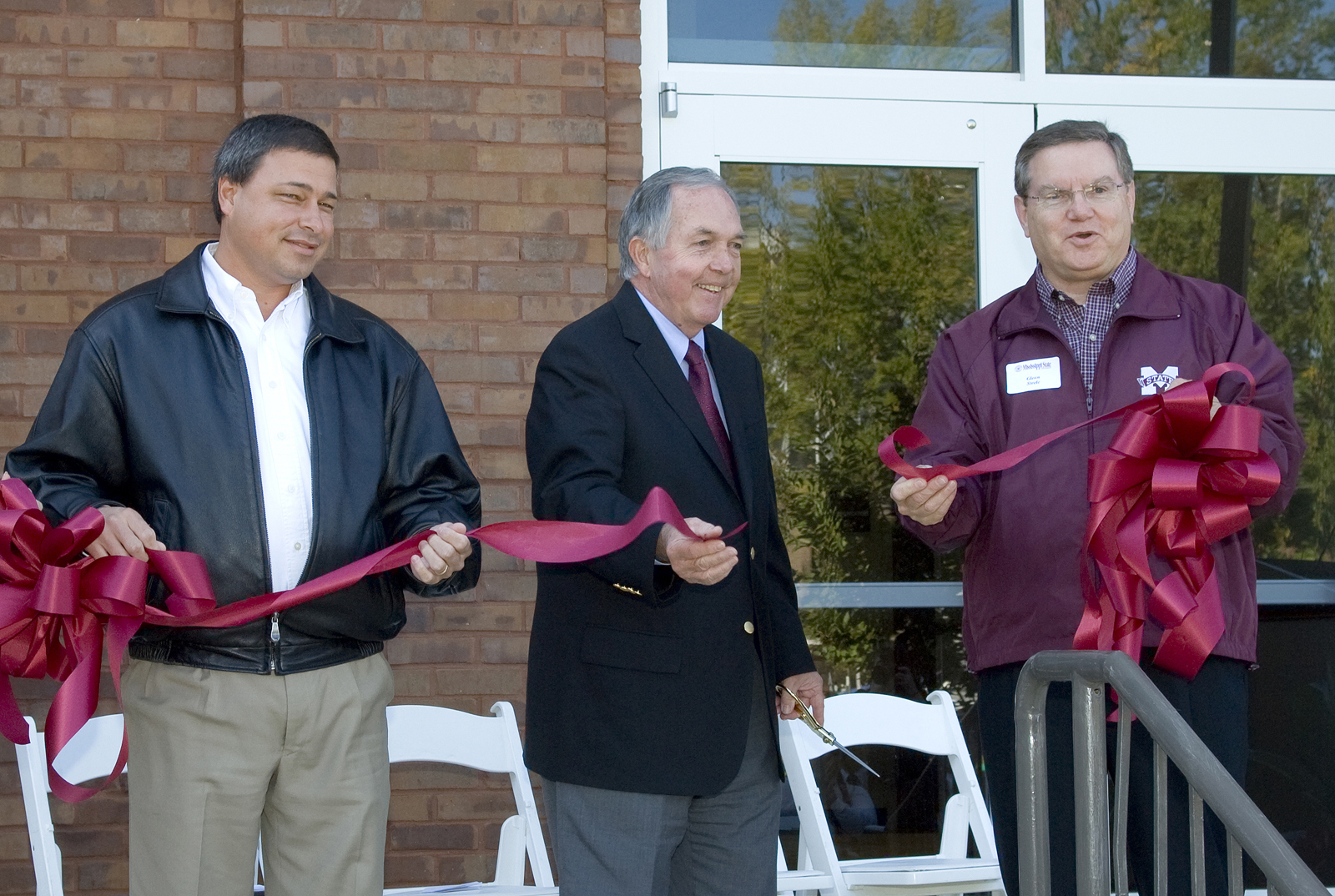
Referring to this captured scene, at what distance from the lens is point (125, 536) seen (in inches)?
94.9

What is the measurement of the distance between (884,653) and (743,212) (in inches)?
63.1

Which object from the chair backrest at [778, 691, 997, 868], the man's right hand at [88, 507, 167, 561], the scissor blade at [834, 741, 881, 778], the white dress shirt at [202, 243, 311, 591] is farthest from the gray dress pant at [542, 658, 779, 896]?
the chair backrest at [778, 691, 997, 868]

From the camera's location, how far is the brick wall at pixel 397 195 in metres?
4.33

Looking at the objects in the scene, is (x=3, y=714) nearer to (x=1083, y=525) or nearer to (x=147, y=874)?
(x=147, y=874)

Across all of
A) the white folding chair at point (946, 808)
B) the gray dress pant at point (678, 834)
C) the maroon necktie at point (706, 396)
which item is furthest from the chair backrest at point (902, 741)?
the maroon necktie at point (706, 396)

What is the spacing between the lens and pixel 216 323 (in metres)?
2.66

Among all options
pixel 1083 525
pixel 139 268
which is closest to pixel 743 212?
pixel 139 268

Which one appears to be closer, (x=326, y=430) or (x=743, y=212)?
(x=326, y=430)

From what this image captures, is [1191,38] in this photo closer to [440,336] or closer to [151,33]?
[440,336]

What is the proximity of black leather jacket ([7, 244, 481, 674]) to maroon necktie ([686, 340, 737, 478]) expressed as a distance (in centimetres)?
55

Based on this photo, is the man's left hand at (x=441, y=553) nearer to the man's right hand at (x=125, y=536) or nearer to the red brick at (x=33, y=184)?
the man's right hand at (x=125, y=536)

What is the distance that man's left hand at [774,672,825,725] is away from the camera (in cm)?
296

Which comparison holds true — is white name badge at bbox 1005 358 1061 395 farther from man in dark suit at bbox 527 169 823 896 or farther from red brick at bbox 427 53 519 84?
red brick at bbox 427 53 519 84

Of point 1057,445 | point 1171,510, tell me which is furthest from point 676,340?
point 1171,510
